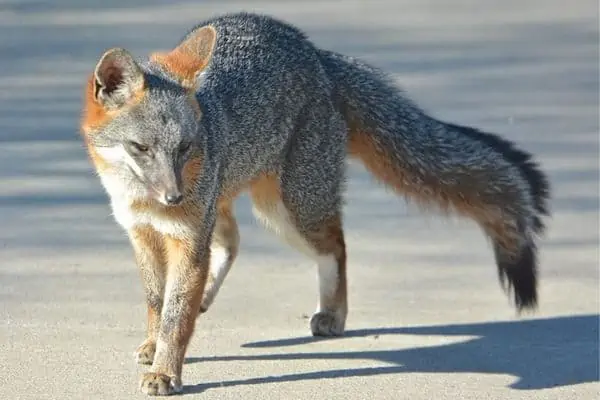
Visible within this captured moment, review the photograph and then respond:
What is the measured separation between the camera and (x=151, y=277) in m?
6.77

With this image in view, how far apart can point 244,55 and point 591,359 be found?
6.36 ft

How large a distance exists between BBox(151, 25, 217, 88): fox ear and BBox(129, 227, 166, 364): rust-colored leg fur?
634mm

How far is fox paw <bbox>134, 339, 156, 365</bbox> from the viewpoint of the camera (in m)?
6.75

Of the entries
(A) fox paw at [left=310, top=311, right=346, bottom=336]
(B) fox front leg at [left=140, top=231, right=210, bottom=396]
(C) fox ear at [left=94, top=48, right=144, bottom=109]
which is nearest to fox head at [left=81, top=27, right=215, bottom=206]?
(C) fox ear at [left=94, top=48, right=144, bottom=109]

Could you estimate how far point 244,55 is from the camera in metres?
7.27

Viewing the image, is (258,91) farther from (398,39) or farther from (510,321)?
(398,39)

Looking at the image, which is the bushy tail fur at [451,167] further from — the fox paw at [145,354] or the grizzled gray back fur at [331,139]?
the fox paw at [145,354]

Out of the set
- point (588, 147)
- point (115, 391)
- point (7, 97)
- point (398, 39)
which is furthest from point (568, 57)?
point (115, 391)

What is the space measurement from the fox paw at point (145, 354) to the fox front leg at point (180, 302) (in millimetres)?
236

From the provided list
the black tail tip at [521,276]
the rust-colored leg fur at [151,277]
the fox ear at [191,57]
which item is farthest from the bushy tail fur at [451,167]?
the rust-colored leg fur at [151,277]

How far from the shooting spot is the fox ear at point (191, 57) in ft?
21.6

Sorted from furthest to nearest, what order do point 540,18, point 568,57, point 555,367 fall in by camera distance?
point 540,18 < point 568,57 < point 555,367

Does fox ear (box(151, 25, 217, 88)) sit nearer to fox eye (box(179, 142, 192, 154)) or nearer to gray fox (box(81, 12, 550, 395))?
gray fox (box(81, 12, 550, 395))

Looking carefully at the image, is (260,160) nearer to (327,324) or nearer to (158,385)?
(327,324)
